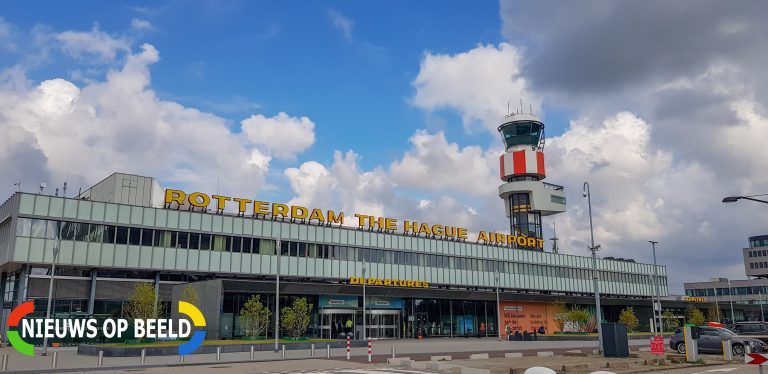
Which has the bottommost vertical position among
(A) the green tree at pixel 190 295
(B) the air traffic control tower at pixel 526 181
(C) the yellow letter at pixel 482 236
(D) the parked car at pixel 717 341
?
(D) the parked car at pixel 717 341

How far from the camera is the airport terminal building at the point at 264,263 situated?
50.9m

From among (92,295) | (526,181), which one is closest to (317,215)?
(92,295)

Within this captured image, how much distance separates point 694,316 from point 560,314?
25.8 meters

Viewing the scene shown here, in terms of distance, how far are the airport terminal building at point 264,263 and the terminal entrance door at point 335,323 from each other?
0.39 feet

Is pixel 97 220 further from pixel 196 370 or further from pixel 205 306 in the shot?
pixel 196 370

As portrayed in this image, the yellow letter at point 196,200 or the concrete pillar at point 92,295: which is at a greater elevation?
the yellow letter at point 196,200

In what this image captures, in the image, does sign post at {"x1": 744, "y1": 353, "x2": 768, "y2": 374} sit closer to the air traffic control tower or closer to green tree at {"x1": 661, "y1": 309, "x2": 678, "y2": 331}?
green tree at {"x1": 661, "y1": 309, "x2": 678, "y2": 331}

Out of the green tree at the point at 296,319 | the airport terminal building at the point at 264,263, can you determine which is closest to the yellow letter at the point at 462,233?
the airport terminal building at the point at 264,263

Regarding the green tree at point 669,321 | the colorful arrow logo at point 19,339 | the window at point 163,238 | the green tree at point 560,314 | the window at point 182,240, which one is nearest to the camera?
the colorful arrow logo at point 19,339

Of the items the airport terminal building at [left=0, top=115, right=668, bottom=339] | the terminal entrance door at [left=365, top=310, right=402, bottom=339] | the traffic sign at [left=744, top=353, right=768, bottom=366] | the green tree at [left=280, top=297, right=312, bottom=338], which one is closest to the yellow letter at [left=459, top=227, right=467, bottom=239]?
the airport terminal building at [left=0, top=115, right=668, bottom=339]

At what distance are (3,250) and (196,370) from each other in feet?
110

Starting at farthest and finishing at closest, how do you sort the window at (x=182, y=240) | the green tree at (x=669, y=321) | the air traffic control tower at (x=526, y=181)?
the air traffic control tower at (x=526, y=181) → the green tree at (x=669, y=321) → the window at (x=182, y=240)

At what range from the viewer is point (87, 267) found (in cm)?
5219

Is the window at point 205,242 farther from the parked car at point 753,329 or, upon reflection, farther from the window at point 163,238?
the parked car at point 753,329
